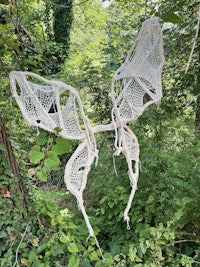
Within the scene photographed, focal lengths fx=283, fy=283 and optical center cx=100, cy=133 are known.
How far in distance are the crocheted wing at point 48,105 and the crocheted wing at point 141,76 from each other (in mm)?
150

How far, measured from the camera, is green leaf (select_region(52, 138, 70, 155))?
890 mm

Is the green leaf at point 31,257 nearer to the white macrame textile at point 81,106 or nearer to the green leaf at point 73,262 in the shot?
the green leaf at point 73,262

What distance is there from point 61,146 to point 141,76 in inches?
13.6

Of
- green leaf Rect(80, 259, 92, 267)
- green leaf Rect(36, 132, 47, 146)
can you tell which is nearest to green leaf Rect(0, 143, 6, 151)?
green leaf Rect(36, 132, 47, 146)

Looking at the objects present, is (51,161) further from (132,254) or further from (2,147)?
(132,254)

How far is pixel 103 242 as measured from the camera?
149 centimetres

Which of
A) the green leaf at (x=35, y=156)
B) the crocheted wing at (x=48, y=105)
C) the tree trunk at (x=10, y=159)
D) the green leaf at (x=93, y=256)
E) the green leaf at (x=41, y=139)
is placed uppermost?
the crocheted wing at (x=48, y=105)

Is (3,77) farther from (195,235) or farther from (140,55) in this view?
(195,235)

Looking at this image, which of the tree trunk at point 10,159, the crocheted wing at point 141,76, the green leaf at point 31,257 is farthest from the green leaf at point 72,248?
the crocheted wing at point 141,76

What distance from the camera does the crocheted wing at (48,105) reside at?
33.0 inches

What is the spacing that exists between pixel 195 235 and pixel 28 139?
1256 millimetres

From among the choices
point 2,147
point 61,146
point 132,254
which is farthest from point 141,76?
point 132,254

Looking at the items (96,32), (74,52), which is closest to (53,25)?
A: (74,52)

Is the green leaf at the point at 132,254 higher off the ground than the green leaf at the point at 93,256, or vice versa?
the green leaf at the point at 132,254
